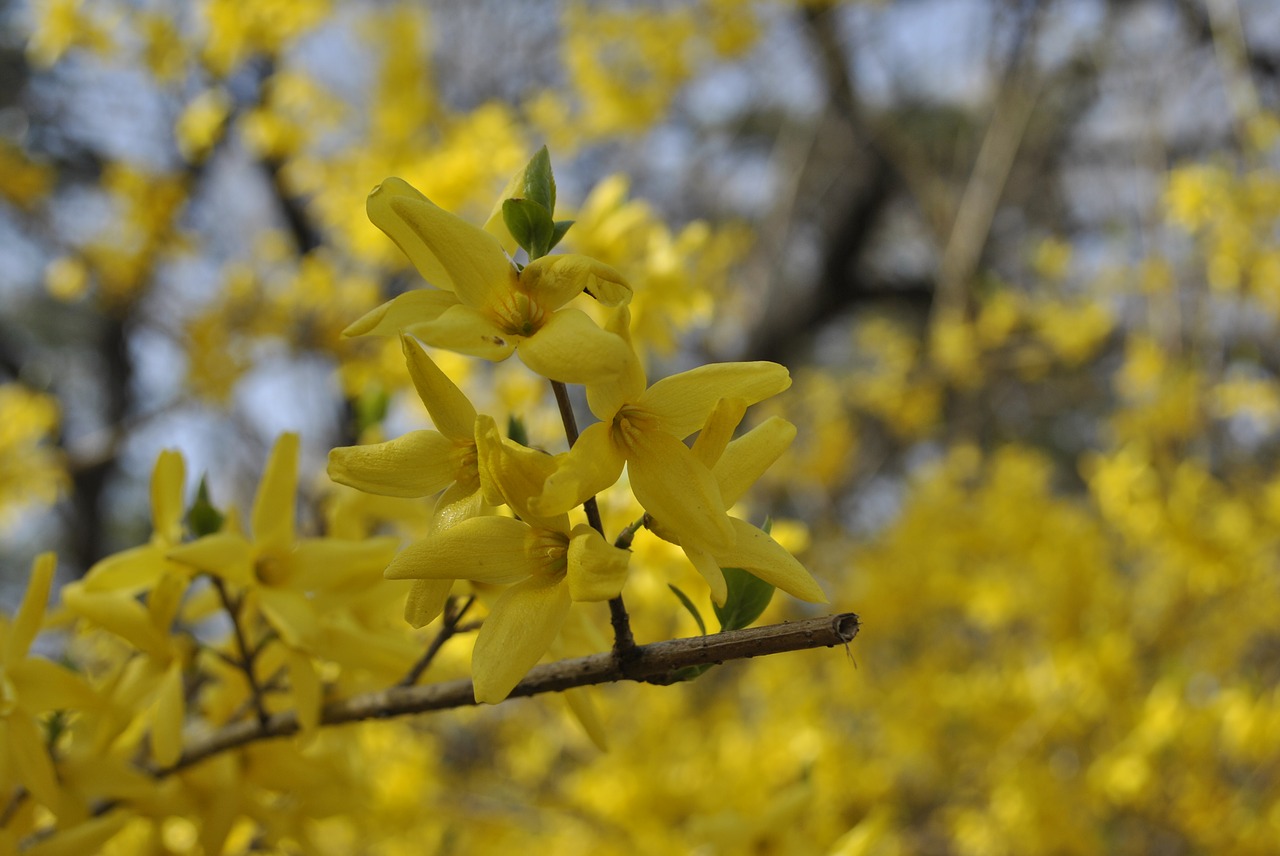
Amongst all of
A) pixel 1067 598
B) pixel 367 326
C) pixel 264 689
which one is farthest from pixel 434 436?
pixel 1067 598

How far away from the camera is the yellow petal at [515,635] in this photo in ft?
1.78

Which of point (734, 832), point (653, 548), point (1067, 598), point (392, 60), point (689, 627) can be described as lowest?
point (1067, 598)

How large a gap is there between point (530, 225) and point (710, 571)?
0.86 feet

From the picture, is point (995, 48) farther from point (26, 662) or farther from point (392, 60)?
point (26, 662)

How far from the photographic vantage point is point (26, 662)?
79cm

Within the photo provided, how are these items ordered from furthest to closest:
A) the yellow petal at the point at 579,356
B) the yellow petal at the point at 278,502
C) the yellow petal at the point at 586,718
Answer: the yellow petal at the point at 278,502 → the yellow petal at the point at 586,718 → the yellow petal at the point at 579,356

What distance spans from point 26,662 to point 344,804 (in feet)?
1.09

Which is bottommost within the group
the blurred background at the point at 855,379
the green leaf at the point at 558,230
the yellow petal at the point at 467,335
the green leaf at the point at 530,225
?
the blurred background at the point at 855,379

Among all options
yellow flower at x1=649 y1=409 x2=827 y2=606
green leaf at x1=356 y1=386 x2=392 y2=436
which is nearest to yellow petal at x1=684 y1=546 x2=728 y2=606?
yellow flower at x1=649 y1=409 x2=827 y2=606

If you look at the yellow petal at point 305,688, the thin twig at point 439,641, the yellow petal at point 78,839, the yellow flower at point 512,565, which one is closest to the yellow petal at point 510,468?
the yellow flower at point 512,565

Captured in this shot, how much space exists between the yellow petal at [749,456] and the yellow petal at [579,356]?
0.44 feet

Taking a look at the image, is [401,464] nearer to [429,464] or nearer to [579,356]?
[429,464]

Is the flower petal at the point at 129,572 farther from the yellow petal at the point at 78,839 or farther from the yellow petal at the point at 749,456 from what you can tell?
the yellow petal at the point at 749,456

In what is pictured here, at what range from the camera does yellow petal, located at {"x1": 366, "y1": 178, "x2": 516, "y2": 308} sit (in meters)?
0.57
